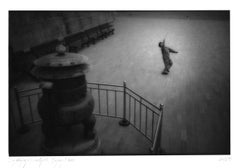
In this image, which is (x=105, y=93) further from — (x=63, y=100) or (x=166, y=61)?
(x=63, y=100)

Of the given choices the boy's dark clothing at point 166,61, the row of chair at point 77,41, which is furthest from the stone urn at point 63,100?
the boy's dark clothing at point 166,61

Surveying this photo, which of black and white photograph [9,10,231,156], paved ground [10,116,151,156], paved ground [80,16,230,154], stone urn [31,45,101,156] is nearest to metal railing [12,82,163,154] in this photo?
black and white photograph [9,10,231,156]

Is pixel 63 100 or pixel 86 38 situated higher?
pixel 86 38

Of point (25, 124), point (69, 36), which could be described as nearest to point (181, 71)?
point (69, 36)

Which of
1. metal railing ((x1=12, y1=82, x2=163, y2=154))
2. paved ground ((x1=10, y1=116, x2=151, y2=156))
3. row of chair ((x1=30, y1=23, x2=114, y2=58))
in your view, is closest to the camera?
paved ground ((x1=10, y1=116, x2=151, y2=156))

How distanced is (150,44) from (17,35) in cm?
648

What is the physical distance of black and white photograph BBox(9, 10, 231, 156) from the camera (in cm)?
305

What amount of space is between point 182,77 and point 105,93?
2685 mm

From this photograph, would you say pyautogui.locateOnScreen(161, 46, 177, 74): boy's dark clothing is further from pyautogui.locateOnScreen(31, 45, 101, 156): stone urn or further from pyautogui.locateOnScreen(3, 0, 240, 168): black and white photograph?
pyautogui.locateOnScreen(31, 45, 101, 156): stone urn

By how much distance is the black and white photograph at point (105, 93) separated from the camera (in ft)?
10.00

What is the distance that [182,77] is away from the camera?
695cm

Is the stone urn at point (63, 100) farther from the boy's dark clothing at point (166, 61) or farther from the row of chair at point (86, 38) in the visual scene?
the boy's dark clothing at point (166, 61)

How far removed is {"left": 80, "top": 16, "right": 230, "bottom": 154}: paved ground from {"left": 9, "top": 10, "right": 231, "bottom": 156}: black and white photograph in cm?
2

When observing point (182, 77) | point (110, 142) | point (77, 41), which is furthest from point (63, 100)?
point (182, 77)
